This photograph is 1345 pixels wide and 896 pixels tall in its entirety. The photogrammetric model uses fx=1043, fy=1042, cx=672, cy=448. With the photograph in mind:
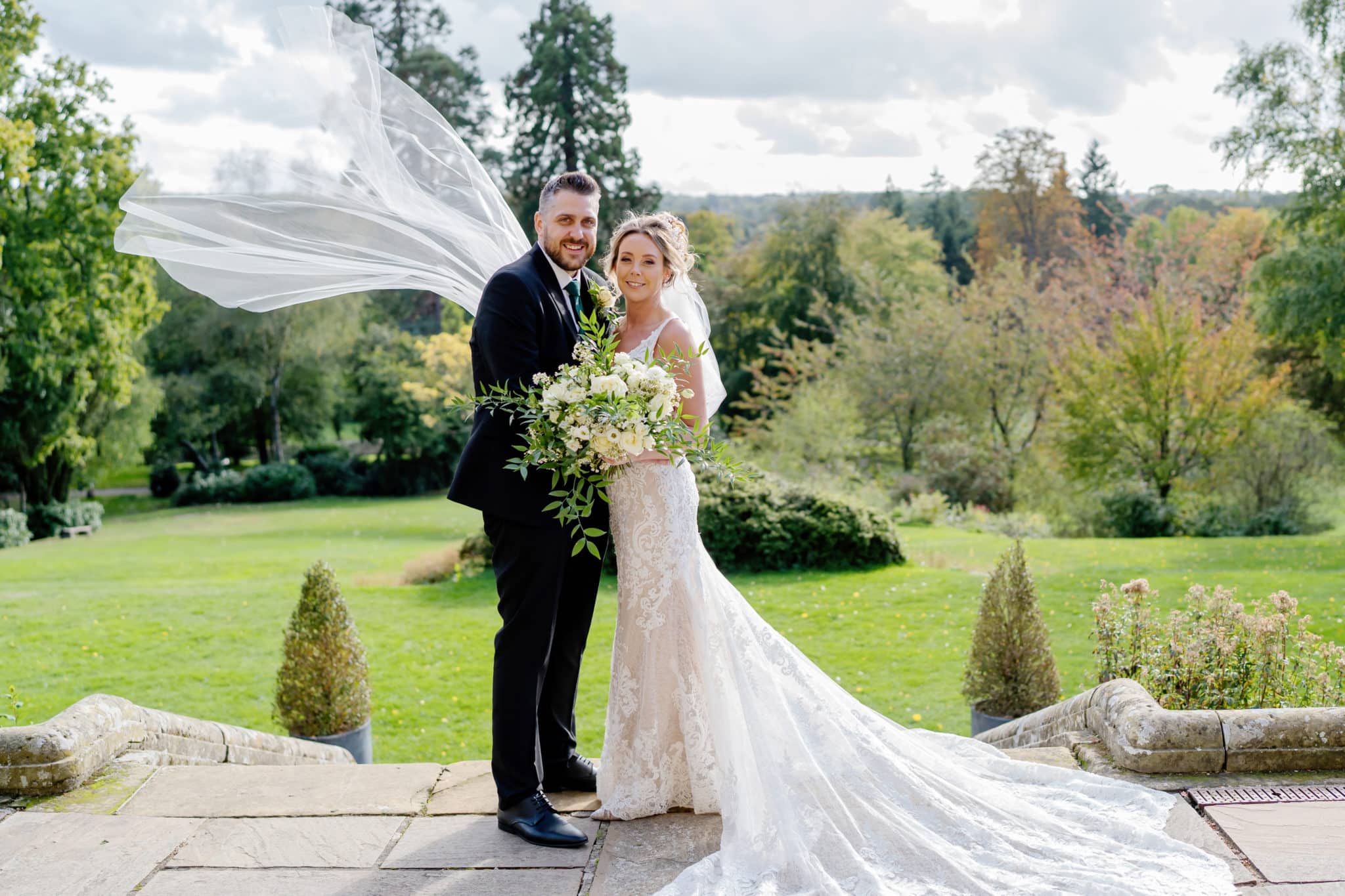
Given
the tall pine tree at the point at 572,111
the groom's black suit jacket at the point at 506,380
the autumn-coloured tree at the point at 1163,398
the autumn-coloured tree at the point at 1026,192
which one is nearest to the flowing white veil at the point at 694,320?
the groom's black suit jacket at the point at 506,380

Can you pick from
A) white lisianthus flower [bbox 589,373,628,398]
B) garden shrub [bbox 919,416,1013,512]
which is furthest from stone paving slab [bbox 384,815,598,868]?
garden shrub [bbox 919,416,1013,512]

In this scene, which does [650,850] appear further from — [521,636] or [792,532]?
[792,532]

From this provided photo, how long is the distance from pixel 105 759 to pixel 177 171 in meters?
2.50

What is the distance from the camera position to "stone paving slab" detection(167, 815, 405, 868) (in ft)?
11.1

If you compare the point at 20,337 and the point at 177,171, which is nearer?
the point at 177,171

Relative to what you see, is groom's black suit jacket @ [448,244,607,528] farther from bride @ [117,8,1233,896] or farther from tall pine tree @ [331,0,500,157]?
tall pine tree @ [331,0,500,157]

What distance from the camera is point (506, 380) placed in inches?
141

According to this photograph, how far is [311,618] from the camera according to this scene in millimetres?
6359

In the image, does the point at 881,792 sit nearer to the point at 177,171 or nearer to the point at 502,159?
the point at 177,171

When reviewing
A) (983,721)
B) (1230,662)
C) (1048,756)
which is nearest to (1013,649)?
(983,721)

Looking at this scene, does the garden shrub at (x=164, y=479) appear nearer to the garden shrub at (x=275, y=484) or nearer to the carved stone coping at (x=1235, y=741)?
the garden shrub at (x=275, y=484)

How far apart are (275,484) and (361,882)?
30.9 m

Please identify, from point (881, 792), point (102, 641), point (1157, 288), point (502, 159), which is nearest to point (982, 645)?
point (881, 792)

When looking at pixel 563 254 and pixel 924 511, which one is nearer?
pixel 563 254
